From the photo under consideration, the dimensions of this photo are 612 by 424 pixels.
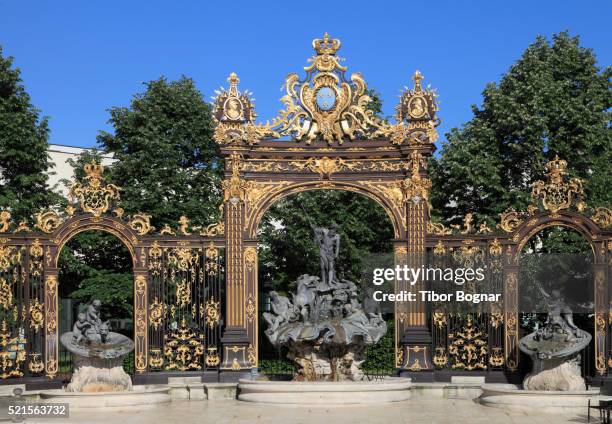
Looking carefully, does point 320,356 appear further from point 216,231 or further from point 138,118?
point 138,118

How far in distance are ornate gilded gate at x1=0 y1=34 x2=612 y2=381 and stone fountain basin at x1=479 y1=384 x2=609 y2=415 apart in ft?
8.04

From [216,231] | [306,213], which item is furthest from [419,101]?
[306,213]

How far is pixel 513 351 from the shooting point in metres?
23.6

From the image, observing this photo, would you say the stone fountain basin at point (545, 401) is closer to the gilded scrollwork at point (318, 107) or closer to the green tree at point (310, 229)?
the gilded scrollwork at point (318, 107)

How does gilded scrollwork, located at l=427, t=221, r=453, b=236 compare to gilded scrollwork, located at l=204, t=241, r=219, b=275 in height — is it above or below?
above

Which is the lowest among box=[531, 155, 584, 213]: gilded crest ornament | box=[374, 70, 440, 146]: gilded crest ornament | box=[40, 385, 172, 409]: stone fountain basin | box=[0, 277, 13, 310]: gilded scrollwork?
box=[40, 385, 172, 409]: stone fountain basin

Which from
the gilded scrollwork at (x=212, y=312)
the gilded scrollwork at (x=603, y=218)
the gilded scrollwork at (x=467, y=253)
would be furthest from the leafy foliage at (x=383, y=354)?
the gilded scrollwork at (x=603, y=218)

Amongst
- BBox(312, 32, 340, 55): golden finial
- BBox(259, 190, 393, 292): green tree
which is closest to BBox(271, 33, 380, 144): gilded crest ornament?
BBox(312, 32, 340, 55): golden finial

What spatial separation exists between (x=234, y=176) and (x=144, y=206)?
8347 mm

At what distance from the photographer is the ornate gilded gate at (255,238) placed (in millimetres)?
23562

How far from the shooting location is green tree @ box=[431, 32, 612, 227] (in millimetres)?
29500

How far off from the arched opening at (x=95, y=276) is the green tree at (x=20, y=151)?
1.57 metres

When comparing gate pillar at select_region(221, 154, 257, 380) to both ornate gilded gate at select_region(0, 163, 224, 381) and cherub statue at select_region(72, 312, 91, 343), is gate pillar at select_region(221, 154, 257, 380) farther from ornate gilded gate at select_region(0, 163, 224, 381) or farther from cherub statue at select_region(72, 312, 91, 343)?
cherub statue at select_region(72, 312, 91, 343)

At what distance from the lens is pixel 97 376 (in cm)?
2177
